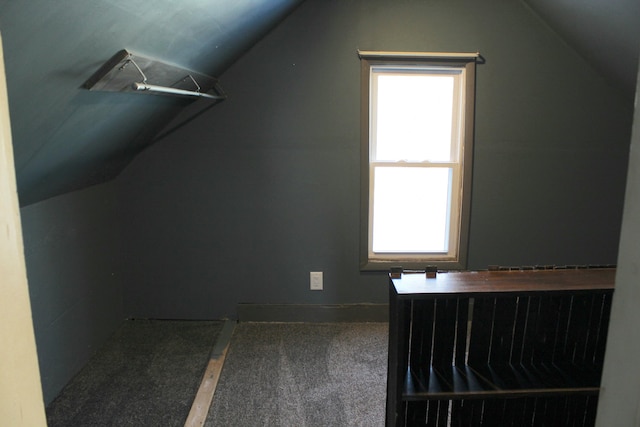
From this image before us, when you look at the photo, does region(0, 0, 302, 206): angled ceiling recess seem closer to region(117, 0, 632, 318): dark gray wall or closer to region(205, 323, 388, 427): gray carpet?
region(117, 0, 632, 318): dark gray wall

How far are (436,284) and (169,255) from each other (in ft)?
6.56

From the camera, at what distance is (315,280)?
2.98 m

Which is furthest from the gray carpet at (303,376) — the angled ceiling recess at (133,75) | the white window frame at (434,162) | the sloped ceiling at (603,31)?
the sloped ceiling at (603,31)

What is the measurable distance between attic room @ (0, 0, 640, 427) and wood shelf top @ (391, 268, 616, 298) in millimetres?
1099

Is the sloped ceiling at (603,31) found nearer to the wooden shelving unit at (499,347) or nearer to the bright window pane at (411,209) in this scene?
the bright window pane at (411,209)

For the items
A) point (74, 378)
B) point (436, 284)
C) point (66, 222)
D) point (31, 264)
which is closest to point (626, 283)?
point (436, 284)

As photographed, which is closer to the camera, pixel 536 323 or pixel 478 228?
pixel 536 323

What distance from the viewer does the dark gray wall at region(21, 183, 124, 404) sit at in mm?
2078

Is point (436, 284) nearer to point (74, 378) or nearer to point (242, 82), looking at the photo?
point (242, 82)

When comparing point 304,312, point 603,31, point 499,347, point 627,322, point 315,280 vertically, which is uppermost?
point 603,31

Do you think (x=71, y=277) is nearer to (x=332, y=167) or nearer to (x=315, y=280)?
(x=315, y=280)

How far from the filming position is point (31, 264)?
2023mm

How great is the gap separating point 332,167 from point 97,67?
174 centimetres

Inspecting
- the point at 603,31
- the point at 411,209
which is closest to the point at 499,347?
the point at 411,209
